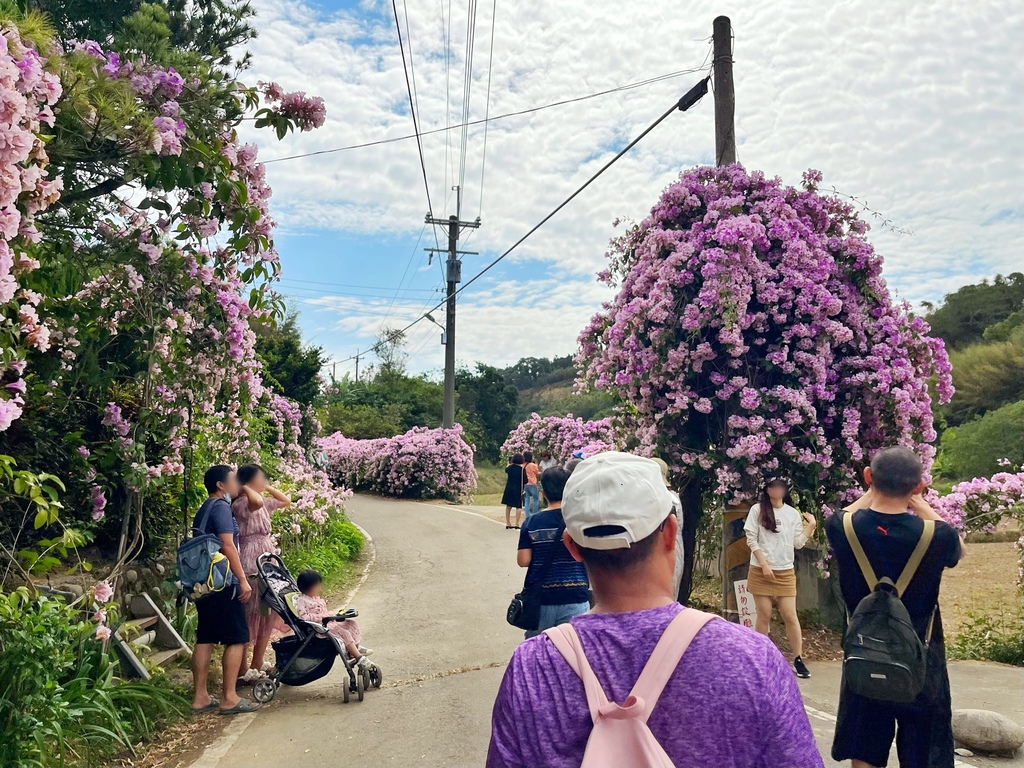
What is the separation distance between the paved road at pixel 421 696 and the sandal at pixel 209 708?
24cm

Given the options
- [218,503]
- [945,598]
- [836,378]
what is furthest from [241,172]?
[945,598]

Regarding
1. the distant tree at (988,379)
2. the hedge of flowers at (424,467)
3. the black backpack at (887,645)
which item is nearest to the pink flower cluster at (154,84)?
the black backpack at (887,645)

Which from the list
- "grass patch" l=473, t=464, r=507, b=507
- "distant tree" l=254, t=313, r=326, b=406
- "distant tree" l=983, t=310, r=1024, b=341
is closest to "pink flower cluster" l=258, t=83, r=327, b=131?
"distant tree" l=254, t=313, r=326, b=406

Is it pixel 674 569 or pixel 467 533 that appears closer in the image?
pixel 674 569

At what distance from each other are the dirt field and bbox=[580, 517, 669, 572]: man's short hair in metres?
8.06

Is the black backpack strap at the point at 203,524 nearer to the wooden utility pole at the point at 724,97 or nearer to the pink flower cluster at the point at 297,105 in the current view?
the pink flower cluster at the point at 297,105

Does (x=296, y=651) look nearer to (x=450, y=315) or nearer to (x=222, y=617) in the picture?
(x=222, y=617)

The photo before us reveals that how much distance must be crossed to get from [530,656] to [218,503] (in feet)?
15.1

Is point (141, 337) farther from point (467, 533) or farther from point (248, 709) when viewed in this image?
point (467, 533)

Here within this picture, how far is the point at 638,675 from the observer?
5.05ft

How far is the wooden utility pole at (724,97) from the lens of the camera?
8383 millimetres

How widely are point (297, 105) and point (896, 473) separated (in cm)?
416

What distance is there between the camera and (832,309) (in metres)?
7.14

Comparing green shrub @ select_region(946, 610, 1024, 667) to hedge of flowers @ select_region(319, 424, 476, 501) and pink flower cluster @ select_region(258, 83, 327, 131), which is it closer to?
pink flower cluster @ select_region(258, 83, 327, 131)
